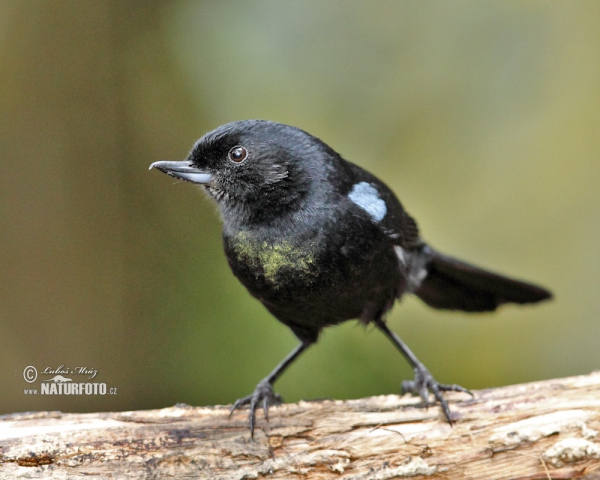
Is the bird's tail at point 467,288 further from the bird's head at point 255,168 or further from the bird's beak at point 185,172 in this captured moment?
the bird's beak at point 185,172

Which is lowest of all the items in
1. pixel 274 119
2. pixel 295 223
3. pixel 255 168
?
pixel 295 223

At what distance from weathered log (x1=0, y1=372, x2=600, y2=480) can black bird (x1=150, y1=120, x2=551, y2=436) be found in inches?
7.4

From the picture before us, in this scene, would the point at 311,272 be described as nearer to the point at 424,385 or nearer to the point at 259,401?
the point at 259,401

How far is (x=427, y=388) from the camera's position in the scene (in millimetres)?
3592

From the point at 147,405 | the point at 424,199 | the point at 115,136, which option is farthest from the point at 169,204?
the point at 424,199

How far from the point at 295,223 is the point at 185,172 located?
2.18 feet

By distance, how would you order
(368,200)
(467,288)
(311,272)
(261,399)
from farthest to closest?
1. (467,288)
2. (261,399)
3. (368,200)
4. (311,272)

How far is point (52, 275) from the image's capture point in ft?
16.4

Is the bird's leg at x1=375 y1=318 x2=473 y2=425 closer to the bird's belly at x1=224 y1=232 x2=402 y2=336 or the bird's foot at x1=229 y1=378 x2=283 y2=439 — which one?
the bird's belly at x1=224 y1=232 x2=402 y2=336

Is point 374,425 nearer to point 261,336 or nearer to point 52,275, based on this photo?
point 261,336

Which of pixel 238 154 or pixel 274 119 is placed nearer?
pixel 238 154

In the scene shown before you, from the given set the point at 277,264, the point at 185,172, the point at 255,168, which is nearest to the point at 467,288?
the point at 277,264

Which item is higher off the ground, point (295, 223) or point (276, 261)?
point (295, 223)

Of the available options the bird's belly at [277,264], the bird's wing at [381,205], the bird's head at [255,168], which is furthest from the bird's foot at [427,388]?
the bird's head at [255,168]
